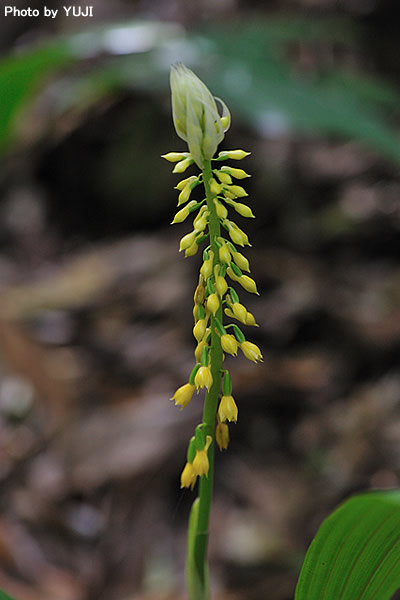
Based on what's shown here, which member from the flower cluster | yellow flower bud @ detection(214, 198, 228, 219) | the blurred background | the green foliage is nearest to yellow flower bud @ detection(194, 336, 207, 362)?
the flower cluster

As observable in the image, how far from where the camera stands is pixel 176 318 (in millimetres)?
2455

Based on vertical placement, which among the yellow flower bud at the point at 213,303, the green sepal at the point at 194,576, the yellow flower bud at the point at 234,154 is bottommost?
the green sepal at the point at 194,576

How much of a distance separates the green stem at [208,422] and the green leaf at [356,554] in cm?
11

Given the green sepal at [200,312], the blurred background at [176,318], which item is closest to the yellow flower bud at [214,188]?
the green sepal at [200,312]

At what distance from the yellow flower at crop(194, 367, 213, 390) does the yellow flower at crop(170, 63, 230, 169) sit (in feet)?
0.57

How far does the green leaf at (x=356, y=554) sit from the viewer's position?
52 cm

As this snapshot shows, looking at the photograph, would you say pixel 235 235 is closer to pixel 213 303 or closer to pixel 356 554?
pixel 213 303

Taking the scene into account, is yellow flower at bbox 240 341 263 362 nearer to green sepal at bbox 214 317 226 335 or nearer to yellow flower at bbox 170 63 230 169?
green sepal at bbox 214 317 226 335

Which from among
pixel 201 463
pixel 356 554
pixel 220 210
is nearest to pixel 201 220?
pixel 220 210

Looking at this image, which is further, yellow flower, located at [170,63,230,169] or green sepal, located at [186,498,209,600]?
green sepal, located at [186,498,209,600]

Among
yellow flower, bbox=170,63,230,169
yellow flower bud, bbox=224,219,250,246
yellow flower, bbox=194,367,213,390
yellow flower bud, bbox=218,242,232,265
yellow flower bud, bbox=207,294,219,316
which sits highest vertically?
yellow flower, bbox=170,63,230,169

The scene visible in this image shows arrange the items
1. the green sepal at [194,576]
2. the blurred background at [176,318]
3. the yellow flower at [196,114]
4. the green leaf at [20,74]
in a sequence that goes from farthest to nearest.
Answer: the green leaf at [20,74]
the blurred background at [176,318]
the green sepal at [194,576]
the yellow flower at [196,114]

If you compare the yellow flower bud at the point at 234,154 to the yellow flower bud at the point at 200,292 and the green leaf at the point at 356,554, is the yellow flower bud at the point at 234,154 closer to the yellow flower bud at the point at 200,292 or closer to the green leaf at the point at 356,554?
the yellow flower bud at the point at 200,292

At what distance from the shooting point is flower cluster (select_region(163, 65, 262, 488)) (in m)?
0.48
